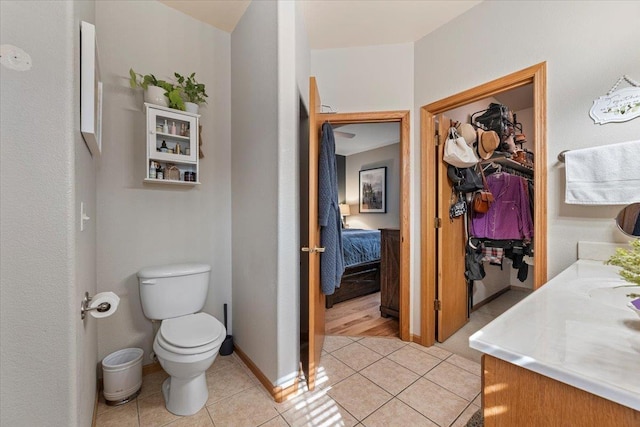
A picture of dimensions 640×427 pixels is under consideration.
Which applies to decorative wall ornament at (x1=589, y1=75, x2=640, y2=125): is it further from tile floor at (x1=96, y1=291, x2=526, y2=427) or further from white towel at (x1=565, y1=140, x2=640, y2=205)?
tile floor at (x1=96, y1=291, x2=526, y2=427)

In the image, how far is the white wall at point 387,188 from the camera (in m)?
4.97

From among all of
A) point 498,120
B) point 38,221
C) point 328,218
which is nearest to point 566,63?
point 498,120

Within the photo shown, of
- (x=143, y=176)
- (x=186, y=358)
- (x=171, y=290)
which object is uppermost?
(x=143, y=176)

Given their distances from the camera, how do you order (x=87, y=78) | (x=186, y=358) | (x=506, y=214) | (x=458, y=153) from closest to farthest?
(x=87, y=78) → (x=186, y=358) → (x=458, y=153) → (x=506, y=214)

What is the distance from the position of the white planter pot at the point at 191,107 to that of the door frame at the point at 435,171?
1.81 m

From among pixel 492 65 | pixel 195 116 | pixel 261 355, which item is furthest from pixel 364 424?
pixel 492 65

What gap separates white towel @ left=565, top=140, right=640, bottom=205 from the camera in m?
1.16

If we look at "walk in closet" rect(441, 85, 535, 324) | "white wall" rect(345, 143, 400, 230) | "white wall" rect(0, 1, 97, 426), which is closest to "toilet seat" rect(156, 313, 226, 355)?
"white wall" rect(0, 1, 97, 426)

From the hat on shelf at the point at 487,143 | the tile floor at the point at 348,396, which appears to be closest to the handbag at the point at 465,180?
the hat on shelf at the point at 487,143

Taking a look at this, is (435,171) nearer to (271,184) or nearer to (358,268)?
(271,184)

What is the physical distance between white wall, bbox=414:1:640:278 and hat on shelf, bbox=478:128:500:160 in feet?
2.00

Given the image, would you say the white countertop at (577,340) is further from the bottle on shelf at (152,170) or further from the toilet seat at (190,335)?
the bottle on shelf at (152,170)

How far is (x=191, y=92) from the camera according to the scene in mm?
1898

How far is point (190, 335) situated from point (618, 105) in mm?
2552
